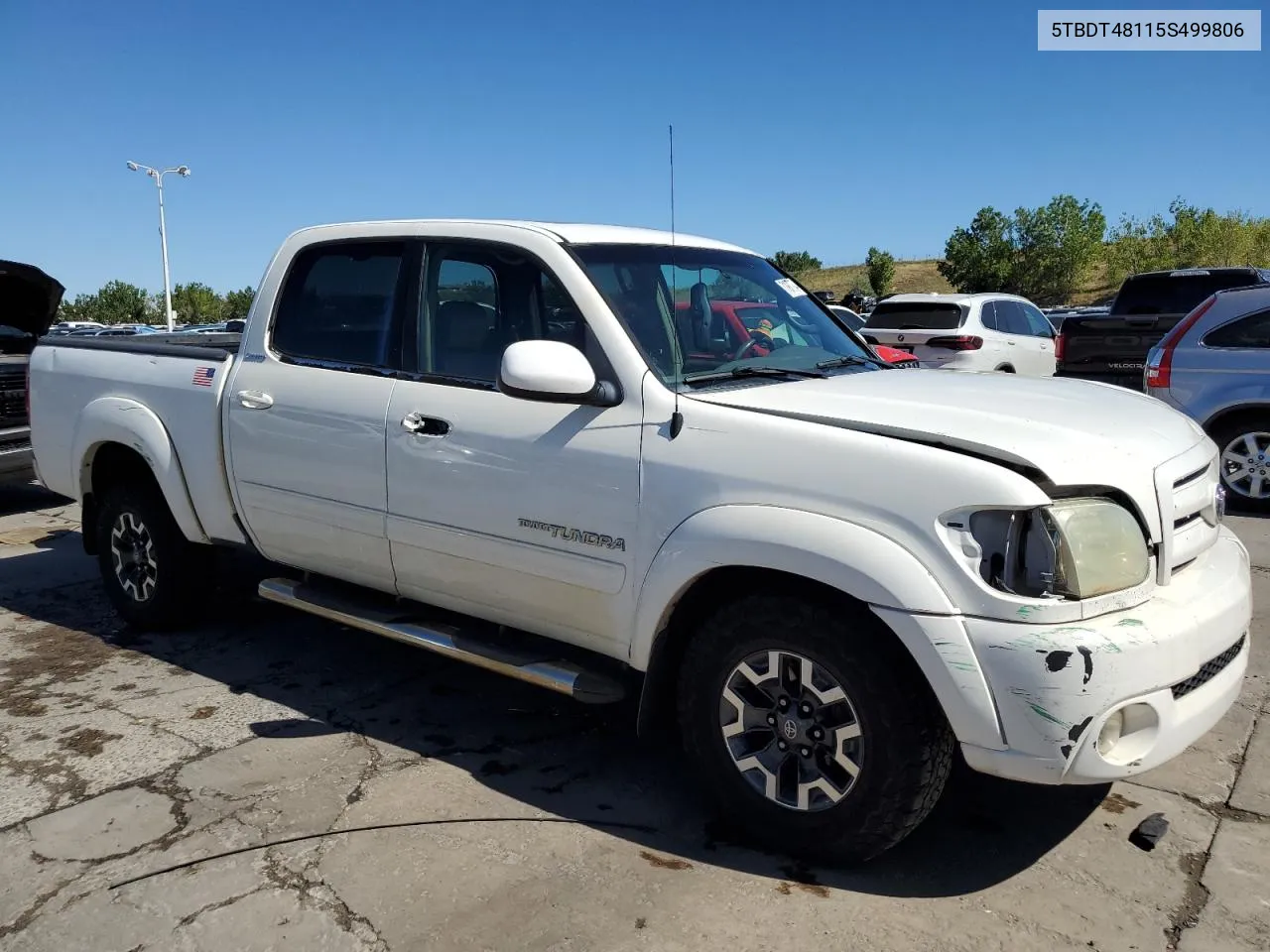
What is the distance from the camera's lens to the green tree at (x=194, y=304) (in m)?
88.6

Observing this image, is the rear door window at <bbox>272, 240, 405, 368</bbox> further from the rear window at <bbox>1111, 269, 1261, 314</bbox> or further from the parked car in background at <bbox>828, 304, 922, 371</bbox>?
the rear window at <bbox>1111, 269, 1261, 314</bbox>

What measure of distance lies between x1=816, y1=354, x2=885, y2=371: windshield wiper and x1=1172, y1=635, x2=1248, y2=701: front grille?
1.60 m

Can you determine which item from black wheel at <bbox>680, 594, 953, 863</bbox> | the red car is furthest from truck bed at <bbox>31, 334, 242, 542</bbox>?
black wheel at <bbox>680, 594, 953, 863</bbox>

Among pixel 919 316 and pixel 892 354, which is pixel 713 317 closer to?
pixel 892 354

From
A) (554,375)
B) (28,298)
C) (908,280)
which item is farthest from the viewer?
(908,280)

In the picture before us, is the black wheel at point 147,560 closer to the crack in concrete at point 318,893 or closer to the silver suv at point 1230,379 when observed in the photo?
the crack in concrete at point 318,893

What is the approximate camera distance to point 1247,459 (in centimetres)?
809

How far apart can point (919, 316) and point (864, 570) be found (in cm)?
1173

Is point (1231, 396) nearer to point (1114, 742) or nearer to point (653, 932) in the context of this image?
point (1114, 742)

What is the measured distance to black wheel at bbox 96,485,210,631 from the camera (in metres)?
5.06

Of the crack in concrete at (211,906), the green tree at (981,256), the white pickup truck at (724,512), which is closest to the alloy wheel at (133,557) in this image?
the white pickup truck at (724,512)

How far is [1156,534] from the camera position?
2.81 m

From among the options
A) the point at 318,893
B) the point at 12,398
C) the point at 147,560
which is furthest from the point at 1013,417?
the point at 12,398

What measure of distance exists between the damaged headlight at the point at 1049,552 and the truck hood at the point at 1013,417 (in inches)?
4.1
